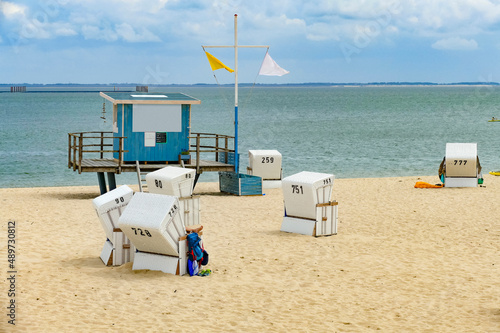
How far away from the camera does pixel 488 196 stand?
23.4 m

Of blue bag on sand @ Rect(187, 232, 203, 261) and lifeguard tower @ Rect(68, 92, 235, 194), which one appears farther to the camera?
lifeguard tower @ Rect(68, 92, 235, 194)

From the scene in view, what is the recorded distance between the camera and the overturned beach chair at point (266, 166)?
Answer: 2608cm

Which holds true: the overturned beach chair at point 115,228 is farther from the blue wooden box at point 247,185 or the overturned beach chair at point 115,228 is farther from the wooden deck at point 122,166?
the blue wooden box at point 247,185

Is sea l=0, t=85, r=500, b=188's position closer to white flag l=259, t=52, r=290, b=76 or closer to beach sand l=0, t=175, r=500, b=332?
white flag l=259, t=52, r=290, b=76

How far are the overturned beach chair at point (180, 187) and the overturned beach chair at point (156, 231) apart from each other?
4.25 meters

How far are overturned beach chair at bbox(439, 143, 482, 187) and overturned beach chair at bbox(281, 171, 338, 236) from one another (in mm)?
10221

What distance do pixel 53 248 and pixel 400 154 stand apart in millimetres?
42157

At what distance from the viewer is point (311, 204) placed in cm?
1647

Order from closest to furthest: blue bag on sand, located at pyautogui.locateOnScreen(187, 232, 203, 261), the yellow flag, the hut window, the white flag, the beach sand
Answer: the beach sand
blue bag on sand, located at pyautogui.locateOnScreen(187, 232, 203, 261)
the hut window
the white flag
the yellow flag

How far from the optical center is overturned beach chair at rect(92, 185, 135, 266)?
13453 mm

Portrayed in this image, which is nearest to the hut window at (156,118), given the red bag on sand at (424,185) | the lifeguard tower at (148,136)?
the lifeguard tower at (148,136)

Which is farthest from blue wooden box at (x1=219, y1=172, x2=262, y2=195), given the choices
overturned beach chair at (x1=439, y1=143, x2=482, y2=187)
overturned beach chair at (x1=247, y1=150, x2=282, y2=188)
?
overturned beach chair at (x1=439, y1=143, x2=482, y2=187)

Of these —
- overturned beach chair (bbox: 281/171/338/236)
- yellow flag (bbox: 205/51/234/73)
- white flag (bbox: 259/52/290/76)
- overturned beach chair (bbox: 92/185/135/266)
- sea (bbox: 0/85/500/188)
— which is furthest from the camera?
sea (bbox: 0/85/500/188)

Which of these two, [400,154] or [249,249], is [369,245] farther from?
[400,154]
